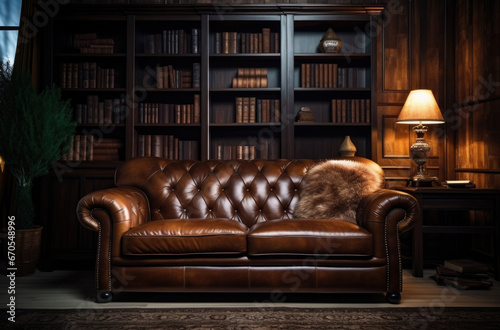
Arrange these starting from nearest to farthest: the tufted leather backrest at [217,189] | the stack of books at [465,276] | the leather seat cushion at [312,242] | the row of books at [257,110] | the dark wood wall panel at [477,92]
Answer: the leather seat cushion at [312,242]
the stack of books at [465,276]
the tufted leather backrest at [217,189]
the dark wood wall panel at [477,92]
the row of books at [257,110]

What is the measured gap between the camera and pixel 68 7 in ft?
12.1

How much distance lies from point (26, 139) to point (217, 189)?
1501 mm

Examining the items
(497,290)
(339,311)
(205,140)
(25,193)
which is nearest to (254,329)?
(339,311)

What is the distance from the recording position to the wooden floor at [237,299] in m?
2.42

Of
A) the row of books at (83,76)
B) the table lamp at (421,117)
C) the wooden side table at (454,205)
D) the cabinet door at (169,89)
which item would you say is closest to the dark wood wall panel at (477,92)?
the wooden side table at (454,205)

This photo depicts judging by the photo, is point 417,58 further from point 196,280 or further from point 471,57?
point 196,280

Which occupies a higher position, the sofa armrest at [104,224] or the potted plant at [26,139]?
the potted plant at [26,139]

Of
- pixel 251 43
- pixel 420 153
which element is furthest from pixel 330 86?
pixel 420 153

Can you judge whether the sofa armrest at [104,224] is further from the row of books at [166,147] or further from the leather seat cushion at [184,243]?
the row of books at [166,147]

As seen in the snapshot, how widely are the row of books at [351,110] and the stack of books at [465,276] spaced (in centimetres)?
148

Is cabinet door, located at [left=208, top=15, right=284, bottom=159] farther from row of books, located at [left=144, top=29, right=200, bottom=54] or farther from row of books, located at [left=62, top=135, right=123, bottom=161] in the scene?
row of books, located at [left=62, top=135, right=123, bottom=161]

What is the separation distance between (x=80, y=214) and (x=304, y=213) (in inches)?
57.4

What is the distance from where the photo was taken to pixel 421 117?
346 cm

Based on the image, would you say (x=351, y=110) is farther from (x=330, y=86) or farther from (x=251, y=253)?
(x=251, y=253)
